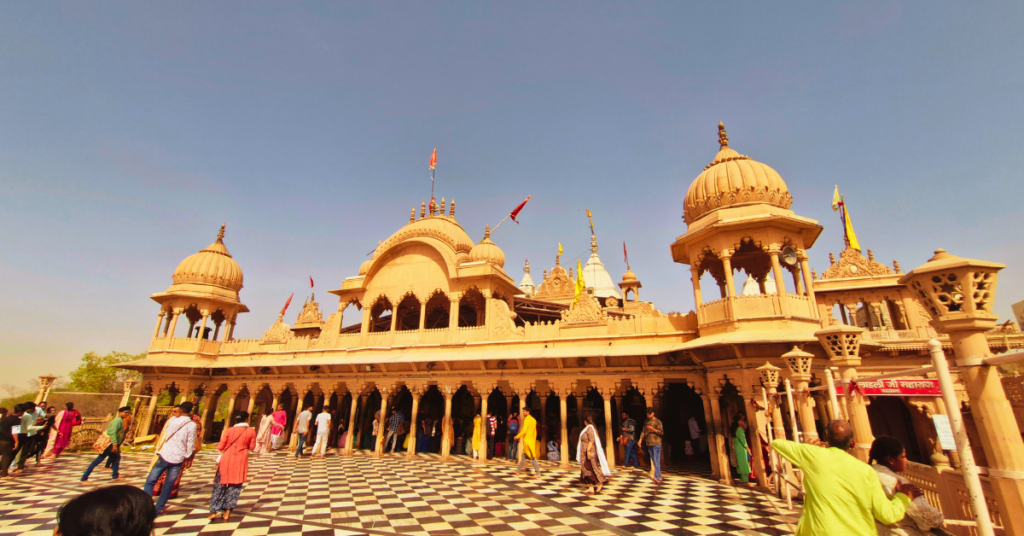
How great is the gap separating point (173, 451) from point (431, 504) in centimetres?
383

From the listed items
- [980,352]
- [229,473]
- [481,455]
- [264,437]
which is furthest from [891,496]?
[264,437]

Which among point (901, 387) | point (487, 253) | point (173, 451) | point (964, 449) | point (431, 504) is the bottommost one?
point (431, 504)

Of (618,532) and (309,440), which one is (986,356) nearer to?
(618,532)

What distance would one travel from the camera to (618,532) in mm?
5895

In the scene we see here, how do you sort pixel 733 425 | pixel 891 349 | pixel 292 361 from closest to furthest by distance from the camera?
pixel 733 425 < pixel 891 349 < pixel 292 361

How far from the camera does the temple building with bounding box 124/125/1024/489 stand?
10.1m

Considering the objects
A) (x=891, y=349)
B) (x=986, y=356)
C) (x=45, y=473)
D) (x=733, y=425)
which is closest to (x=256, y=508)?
(x=45, y=473)

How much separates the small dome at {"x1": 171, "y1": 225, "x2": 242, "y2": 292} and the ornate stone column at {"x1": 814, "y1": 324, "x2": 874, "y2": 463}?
68.6ft

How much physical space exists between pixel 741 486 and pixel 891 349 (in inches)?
398

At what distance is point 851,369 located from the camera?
19.2 feet

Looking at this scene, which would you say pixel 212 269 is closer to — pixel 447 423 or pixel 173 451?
pixel 447 423

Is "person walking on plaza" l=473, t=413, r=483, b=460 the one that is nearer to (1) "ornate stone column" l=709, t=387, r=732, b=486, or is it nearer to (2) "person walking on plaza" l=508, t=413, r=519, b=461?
(2) "person walking on plaza" l=508, t=413, r=519, b=461

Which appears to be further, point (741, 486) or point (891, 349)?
point (891, 349)

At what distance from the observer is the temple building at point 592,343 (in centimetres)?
1012
